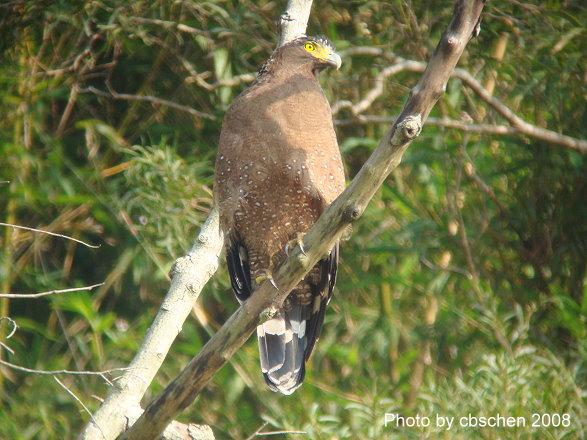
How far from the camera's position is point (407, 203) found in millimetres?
4781

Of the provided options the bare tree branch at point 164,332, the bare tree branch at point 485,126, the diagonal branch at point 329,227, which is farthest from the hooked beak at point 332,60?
the diagonal branch at point 329,227

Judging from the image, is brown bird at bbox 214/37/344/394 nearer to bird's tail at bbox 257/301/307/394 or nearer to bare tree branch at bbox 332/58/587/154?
bird's tail at bbox 257/301/307/394

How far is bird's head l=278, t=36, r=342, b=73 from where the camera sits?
12.6 ft

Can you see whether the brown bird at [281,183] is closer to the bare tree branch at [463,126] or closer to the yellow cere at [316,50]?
the yellow cere at [316,50]

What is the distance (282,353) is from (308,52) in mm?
1189

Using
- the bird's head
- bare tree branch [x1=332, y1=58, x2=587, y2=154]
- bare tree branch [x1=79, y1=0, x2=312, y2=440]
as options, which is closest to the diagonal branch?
bare tree branch [x1=79, y1=0, x2=312, y2=440]

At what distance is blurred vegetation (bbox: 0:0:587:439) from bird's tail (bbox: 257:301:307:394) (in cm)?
70

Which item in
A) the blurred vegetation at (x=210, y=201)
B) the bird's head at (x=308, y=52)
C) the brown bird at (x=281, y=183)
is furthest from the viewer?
Answer: the blurred vegetation at (x=210, y=201)

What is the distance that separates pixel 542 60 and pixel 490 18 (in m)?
0.36

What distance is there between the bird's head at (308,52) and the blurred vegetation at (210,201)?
940 millimetres

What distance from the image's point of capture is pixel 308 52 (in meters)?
3.87

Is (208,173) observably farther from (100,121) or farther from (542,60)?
(542,60)

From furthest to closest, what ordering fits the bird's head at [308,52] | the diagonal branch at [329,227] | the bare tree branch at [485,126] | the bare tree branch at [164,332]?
the bare tree branch at [485,126] → the bird's head at [308,52] → the bare tree branch at [164,332] → the diagonal branch at [329,227]

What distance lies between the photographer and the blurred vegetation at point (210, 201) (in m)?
4.69
